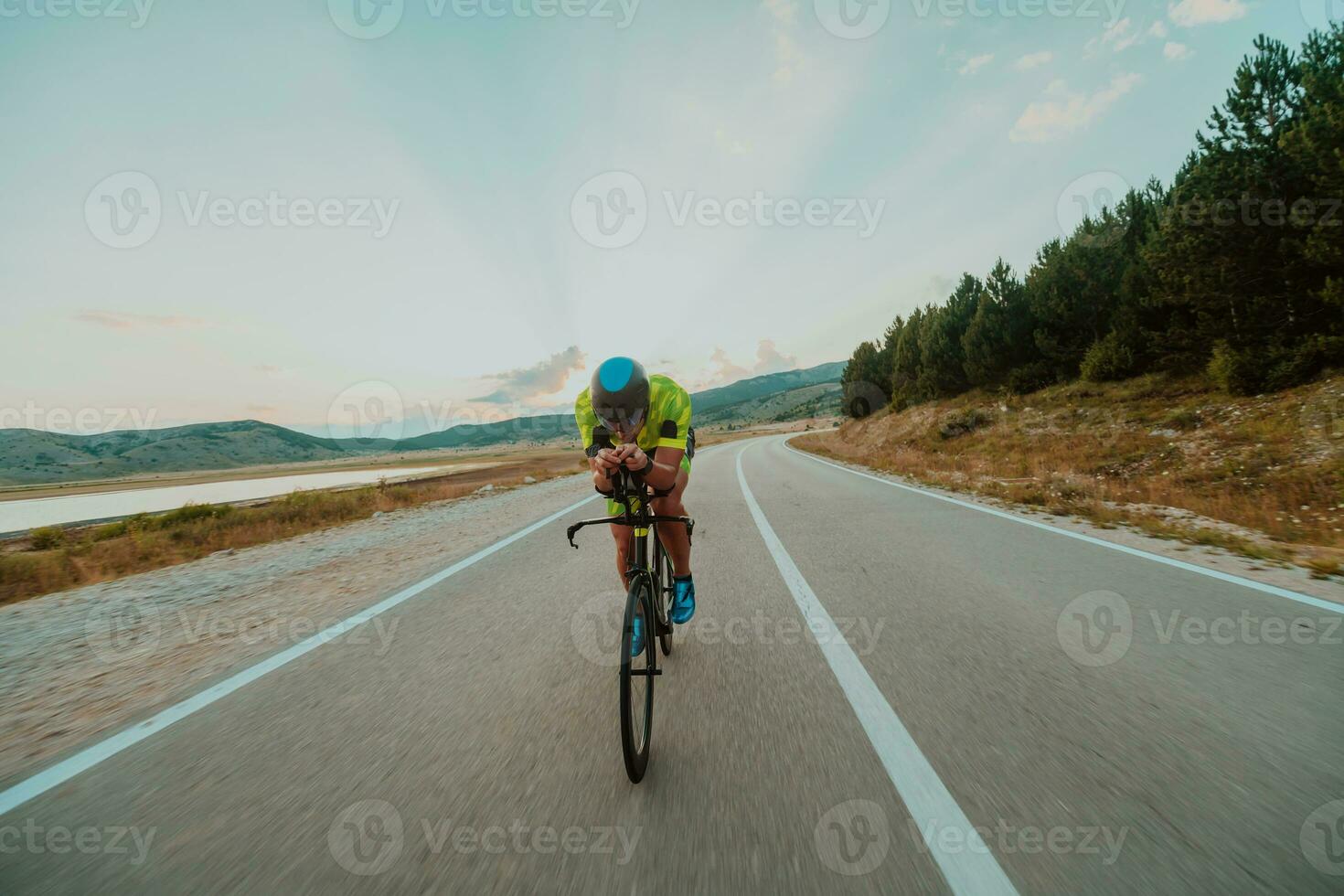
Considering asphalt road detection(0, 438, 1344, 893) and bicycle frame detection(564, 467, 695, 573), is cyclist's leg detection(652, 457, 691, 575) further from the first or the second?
asphalt road detection(0, 438, 1344, 893)

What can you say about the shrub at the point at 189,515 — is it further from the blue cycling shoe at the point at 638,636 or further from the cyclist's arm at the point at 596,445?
the blue cycling shoe at the point at 638,636

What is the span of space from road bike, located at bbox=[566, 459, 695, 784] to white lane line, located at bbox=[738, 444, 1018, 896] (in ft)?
3.40

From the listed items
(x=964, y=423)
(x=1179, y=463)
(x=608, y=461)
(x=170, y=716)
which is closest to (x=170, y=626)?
(x=170, y=716)

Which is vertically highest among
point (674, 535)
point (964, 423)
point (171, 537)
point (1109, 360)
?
point (1109, 360)

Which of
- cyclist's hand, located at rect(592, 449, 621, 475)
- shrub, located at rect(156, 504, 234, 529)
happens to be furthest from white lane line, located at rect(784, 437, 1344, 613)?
shrub, located at rect(156, 504, 234, 529)

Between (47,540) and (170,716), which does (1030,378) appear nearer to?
(170,716)

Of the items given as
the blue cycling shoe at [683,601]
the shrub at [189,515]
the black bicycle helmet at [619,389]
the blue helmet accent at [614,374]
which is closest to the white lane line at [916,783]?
the blue cycling shoe at [683,601]

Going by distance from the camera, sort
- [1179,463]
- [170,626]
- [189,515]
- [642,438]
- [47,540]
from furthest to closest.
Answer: [189,515], [47,540], [1179,463], [170,626], [642,438]

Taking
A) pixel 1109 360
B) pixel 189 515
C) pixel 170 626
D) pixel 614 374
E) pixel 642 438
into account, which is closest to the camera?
pixel 614 374

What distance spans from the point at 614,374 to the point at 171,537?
15899 millimetres

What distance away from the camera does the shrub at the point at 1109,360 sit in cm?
2122

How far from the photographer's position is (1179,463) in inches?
465

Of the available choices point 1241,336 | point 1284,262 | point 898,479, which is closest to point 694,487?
point 898,479

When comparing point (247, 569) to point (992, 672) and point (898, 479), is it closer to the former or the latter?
point (992, 672)
